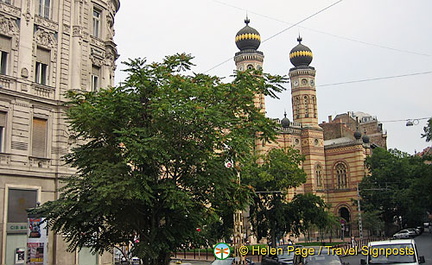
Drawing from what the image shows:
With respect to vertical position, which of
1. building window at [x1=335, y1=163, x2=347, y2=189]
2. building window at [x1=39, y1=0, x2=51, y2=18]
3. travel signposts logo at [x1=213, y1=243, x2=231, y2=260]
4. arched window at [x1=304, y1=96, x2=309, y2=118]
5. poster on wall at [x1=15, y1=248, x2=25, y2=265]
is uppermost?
arched window at [x1=304, y1=96, x2=309, y2=118]

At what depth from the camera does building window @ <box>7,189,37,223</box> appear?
21531mm

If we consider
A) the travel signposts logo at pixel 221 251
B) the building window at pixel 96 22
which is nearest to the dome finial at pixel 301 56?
the building window at pixel 96 22

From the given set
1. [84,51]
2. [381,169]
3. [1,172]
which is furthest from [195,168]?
[381,169]

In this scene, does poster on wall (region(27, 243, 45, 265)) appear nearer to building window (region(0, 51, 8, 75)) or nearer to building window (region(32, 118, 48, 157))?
building window (region(32, 118, 48, 157))

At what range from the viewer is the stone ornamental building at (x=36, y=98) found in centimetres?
2162

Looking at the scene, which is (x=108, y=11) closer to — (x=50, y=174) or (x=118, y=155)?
(x=50, y=174)

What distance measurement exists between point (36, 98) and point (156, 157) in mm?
11177

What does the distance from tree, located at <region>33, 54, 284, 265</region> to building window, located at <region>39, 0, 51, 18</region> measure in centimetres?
1022

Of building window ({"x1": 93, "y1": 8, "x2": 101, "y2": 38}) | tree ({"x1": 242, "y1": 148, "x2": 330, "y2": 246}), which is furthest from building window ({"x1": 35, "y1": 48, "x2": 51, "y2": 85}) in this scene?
tree ({"x1": 242, "y1": 148, "x2": 330, "y2": 246})

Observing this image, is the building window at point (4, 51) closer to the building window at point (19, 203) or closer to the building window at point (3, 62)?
the building window at point (3, 62)

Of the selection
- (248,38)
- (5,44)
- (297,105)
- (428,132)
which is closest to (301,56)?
(297,105)

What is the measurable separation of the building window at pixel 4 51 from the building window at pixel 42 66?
5.21 feet

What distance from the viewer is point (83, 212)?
49.4ft

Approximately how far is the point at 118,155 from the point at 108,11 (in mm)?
15424
